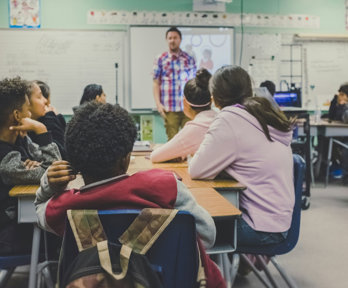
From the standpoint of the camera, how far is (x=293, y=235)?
194 centimetres

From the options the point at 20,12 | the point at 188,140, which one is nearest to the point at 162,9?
the point at 20,12

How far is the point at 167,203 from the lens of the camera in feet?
3.56

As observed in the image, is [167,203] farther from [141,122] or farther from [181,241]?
[141,122]

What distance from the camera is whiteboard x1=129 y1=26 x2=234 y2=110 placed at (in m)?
5.95

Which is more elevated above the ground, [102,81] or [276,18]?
[276,18]

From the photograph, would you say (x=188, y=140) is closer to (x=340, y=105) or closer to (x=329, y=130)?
(x=329, y=130)

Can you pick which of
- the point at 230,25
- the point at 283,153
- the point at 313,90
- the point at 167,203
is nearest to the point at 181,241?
the point at 167,203

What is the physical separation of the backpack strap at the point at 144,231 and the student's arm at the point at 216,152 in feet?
3.23

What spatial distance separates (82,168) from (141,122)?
195 inches

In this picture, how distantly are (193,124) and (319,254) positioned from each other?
1.37 meters

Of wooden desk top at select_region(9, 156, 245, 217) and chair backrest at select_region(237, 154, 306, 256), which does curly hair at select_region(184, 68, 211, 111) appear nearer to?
wooden desk top at select_region(9, 156, 245, 217)

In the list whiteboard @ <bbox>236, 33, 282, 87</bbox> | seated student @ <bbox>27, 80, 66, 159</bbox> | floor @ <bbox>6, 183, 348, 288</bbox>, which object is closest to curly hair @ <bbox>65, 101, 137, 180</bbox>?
seated student @ <bbox>27, 80, 66, 159</bbox>

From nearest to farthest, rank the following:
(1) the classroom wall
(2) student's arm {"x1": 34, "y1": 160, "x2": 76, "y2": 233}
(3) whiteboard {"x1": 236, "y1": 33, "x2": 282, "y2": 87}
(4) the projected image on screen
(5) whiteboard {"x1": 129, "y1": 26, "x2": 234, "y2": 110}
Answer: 1. (2) student's arm {"x1": 34, "y1": 160, "x2": 76, "y2": 233}
2. (1) the classroom wall
3. (5) whiteboard {"x1": 129, "y1": 26, "x2": 234, "y2": 110}
4. (4) the projected image on screen
5. (3) whiteboard {"x1": 236, "y1": 33, "x2": 282, "y2": 87}

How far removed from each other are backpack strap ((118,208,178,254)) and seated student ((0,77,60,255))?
0.98 metres
